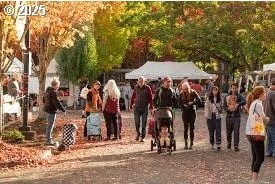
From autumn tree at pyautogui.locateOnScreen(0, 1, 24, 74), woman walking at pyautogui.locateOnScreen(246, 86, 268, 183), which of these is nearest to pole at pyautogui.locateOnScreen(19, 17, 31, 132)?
autumn tree at pyautogui.locateOnScreen(0, 1, 24, 74)

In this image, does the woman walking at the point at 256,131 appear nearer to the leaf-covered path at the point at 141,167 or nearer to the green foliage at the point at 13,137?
the leaf-covered path at the point at 141,167

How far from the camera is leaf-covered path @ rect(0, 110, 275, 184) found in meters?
10.8

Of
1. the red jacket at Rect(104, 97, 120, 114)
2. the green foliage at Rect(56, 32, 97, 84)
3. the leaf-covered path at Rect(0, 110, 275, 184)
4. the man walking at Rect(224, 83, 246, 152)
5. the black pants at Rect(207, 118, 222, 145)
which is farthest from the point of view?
the green foliage at Rect(56, 32, 97, 84)

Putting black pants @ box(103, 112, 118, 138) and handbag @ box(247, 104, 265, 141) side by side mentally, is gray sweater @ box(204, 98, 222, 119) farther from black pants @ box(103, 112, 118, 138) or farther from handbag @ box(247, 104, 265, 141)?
handbag @ box(247, 104, 265, 141)

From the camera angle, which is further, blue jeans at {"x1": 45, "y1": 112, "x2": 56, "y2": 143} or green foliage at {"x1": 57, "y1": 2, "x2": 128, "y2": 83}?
green foliage at {"x1": 57, "y1": 2, "x2": 128, "y2": 83}

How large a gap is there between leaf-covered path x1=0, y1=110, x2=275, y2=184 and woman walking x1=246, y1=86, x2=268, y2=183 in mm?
377

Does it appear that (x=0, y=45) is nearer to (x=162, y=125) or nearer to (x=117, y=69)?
(x=162, y=125)

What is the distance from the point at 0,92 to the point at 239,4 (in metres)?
27.7

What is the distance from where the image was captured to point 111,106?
58.0 ft

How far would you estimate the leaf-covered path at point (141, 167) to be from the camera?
10758mm

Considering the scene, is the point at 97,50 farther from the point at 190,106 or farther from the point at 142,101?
the point at 190,106

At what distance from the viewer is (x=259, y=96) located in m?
10.8

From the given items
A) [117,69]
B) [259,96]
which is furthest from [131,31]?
[259,96]

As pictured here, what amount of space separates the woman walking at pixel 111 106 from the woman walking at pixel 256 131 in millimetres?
7160
